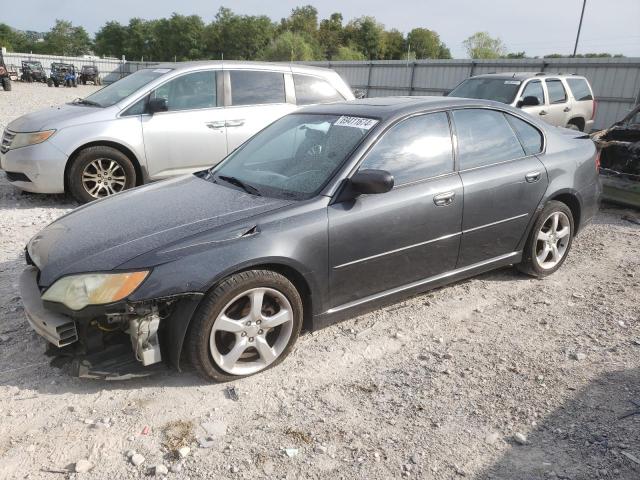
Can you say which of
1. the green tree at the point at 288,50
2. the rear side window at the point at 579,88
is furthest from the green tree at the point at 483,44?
the rear side window at the point at 579,88

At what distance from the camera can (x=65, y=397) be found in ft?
9.37

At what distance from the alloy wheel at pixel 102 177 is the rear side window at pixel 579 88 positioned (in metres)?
9.19

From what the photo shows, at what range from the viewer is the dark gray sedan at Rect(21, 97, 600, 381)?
2775mm

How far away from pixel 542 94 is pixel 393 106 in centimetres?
775

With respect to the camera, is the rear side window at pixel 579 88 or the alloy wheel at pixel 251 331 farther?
the rear side window at pixel 579 88

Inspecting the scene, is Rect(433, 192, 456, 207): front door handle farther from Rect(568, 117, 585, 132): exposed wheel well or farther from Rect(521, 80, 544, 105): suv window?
Rect(568, 117, 585, 132): exposed wheel well

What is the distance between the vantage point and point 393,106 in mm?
3779

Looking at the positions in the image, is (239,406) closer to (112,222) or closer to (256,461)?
(256,461)

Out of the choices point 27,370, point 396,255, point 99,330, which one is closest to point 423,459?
point 396,255

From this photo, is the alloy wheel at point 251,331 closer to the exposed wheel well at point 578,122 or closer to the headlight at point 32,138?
the headlight at point 32,138

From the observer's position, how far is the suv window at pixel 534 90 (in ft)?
32.7

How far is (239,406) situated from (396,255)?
141cm

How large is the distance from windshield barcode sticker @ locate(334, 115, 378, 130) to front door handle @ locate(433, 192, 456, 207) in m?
0.67

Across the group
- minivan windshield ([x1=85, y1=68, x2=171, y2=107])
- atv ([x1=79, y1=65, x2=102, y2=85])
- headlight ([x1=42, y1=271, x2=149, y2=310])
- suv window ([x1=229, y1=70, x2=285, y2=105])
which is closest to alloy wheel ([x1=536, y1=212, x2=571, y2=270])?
headlight ([x1=42, y1=271, x2=149, y2=310])
